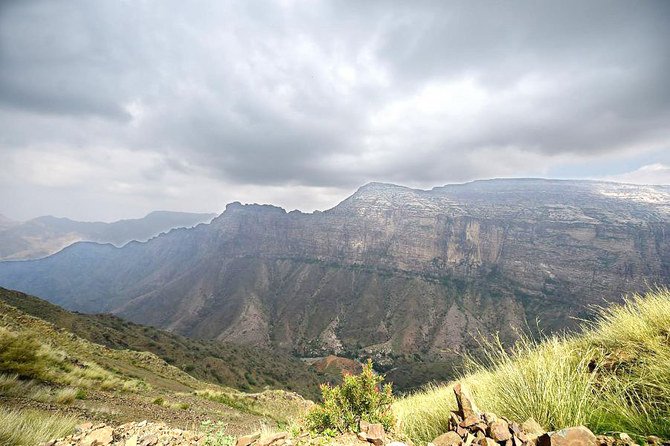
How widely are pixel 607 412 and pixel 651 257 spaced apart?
216 meters

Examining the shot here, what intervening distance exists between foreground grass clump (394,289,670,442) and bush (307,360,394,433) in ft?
1.41

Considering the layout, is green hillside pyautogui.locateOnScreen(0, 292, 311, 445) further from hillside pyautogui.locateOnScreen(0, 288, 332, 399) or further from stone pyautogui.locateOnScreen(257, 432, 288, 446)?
hillside pyautogui.locateOnScreen(0, 288, 332, 399)

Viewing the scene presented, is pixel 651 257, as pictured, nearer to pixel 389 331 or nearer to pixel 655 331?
pixel 389 331

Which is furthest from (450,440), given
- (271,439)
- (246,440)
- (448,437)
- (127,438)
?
(127,438)

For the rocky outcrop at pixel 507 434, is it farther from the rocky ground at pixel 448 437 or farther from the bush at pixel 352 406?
the bush at pixel 352 406

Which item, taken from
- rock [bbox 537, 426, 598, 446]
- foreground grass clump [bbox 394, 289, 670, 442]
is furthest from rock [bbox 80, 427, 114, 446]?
rock [bbox 537, 426, 598, 446]

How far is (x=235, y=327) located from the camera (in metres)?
156

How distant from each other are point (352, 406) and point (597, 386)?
3.79 meters

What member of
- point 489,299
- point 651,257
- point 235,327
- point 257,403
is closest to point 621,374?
point 257,403

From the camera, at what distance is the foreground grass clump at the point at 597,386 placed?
10.8 ft

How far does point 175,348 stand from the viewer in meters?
44.1

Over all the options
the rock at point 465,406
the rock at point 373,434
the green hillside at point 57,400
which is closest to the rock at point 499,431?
the rock at point 465,406

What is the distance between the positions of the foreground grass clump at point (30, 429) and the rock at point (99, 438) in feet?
2.14

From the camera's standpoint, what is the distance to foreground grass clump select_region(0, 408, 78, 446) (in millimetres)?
4172
